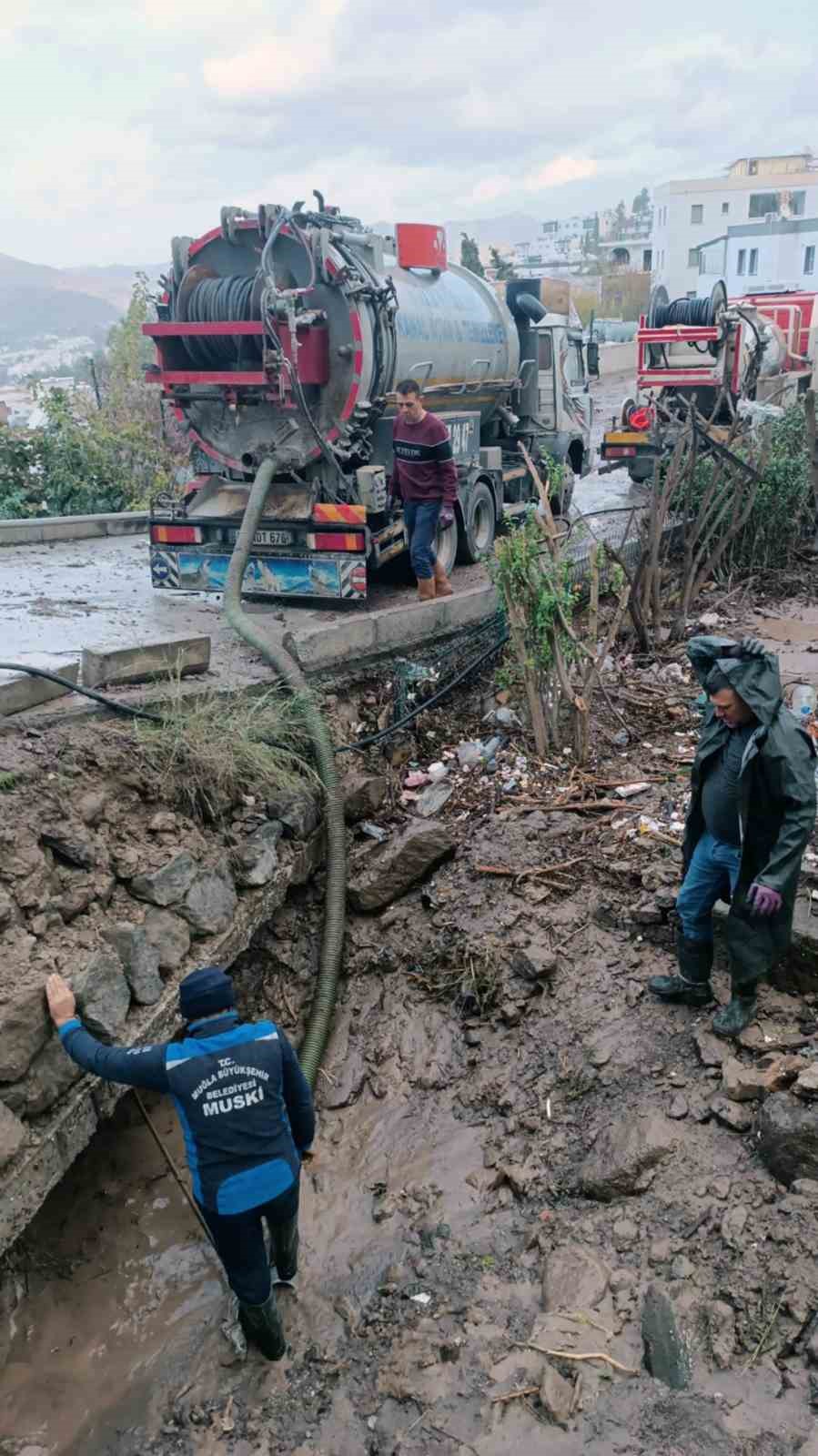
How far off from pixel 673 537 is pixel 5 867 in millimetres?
7157

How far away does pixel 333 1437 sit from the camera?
11.2 ft

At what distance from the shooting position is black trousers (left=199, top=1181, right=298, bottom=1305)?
3459 mm

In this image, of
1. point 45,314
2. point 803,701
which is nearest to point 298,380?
point 803,701

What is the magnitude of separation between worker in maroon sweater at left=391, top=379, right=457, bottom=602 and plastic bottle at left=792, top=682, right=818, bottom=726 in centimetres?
258

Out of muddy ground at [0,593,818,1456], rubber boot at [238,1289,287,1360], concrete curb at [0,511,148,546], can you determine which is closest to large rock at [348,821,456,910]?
muddy ground at [0,593,818,1456]

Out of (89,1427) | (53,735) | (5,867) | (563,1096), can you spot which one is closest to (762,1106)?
(563,1096)

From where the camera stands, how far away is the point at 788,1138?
12.0 feet

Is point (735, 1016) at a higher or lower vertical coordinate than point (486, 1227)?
higher

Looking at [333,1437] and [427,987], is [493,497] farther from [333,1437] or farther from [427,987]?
[333,1437]

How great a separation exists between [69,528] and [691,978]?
7.85 meters

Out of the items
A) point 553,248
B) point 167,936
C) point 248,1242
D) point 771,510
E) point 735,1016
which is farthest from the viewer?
point 553,248

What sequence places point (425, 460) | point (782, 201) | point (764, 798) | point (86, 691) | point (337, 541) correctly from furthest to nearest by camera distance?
point (782, 201) → point (425, 460) → point (337, 541) → point (86, 691) → point (764, 798)

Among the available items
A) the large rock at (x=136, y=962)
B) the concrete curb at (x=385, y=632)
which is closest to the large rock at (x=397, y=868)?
the concrete curb at (x=385, y=632)

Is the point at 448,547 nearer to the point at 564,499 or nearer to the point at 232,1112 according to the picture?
the point at 564,499
